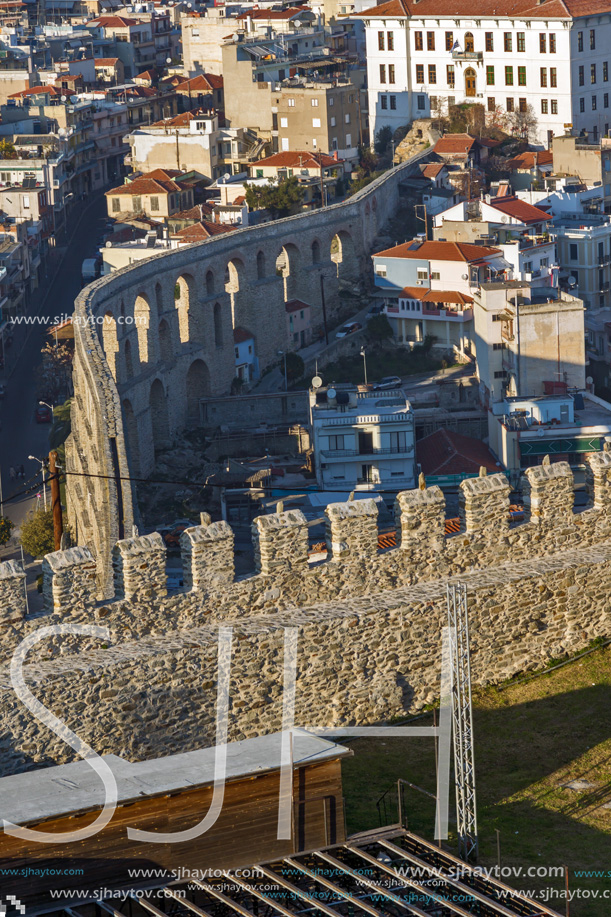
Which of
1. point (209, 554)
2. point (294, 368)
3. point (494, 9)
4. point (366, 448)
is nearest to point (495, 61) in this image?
point (494, 9)

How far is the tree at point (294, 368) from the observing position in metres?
48.8

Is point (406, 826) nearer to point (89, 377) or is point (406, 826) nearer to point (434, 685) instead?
point (434, 685)

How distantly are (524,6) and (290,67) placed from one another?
11.8 meters

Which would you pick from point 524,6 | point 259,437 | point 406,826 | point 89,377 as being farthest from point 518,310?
point 406,826

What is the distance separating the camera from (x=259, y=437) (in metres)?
42.8

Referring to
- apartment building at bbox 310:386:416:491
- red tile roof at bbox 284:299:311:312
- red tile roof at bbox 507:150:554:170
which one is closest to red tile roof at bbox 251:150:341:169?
red tile roof at bbox 507:150:554:170

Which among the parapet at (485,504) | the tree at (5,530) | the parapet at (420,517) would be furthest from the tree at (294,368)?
the parapet at (420,517)

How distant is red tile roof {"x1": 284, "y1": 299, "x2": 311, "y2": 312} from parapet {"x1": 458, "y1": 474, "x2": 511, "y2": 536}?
1529 inches

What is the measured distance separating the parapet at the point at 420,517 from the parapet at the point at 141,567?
1.92 m

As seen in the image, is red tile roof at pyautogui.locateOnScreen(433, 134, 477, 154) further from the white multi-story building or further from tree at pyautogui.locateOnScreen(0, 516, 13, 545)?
tree at pyautogui.locateOnScreen(0, 516, 13, 545)

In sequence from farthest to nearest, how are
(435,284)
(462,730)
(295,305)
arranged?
(295,305)
(435,284)
(462,730)

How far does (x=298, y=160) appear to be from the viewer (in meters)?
62.8

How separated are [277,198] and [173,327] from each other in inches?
589

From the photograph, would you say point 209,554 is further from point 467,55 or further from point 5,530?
point 467,55
